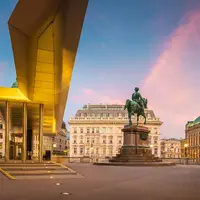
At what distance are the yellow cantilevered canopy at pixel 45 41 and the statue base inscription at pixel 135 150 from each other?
16.4 meters

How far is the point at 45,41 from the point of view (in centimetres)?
1605

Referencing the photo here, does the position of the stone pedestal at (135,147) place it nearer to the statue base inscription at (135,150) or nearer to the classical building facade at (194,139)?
the statue base inscription at (135,150)

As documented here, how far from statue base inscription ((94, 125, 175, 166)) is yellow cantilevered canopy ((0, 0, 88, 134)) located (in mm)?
16419

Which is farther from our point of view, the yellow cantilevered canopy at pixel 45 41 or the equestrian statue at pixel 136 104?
the equestrian statue at pixel 136 104

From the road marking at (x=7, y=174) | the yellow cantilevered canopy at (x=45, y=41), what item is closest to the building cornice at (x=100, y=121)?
the yellow cantilevered canopy at (x=45, y=41)

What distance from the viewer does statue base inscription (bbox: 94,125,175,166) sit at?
38719 millimetres

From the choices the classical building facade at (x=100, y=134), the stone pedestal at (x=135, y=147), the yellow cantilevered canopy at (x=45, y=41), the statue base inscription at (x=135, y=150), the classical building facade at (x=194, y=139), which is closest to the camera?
the yellow cantilevered canopy at (x=45, y=41)

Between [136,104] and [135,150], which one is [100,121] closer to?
[136,104]

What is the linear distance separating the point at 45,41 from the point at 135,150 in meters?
26.4

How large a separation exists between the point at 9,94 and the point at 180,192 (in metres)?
17.5

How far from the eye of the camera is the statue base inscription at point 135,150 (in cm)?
3872

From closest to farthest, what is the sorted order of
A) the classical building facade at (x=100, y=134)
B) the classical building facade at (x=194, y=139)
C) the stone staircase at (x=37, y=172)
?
the stone staircase at (x=37, y=172), the classical building facade at (x=194, y=139), the classical building facade at (x=100, y=134)

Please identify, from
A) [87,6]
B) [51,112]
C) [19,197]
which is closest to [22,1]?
[87,6]

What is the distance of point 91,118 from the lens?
16062 centimetres
